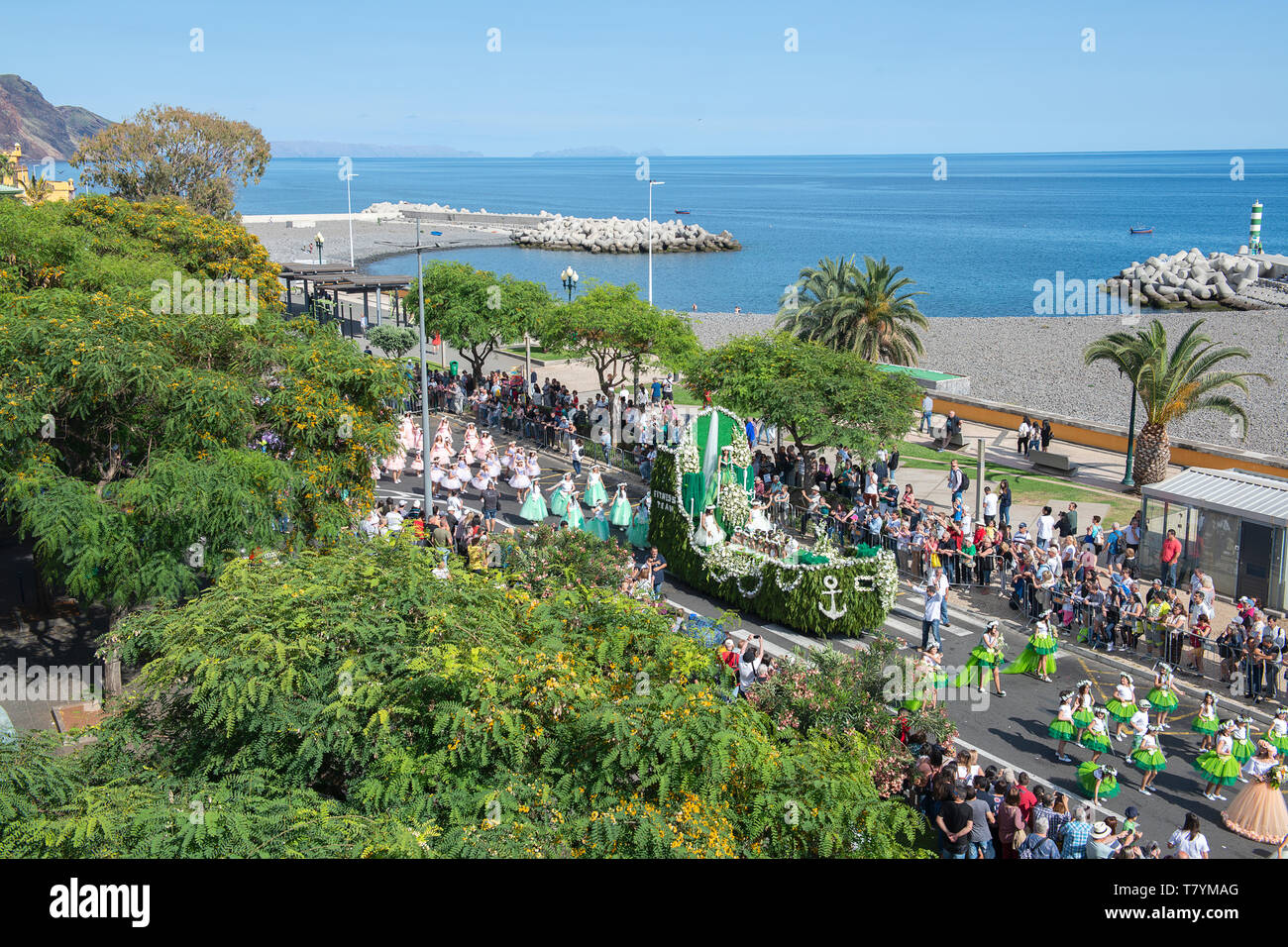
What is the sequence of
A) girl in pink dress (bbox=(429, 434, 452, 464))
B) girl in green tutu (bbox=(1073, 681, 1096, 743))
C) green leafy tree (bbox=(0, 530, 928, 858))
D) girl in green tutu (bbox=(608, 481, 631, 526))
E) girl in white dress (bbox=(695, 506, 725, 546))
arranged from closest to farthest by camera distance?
green leafy tree (bbox=(0, 530, 928, 858)) → girl in green tutu (bbox=(1073, 681, 1096, 743)) → girl in white dress (bbox=(695, 506, 725, 546)) → girl in green tutu (bbox=(608, 481, 631, 526)) → girl in pink dress (bbox=(429, 434, 452, 464))

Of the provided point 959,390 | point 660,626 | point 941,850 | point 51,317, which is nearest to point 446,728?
point 660,626

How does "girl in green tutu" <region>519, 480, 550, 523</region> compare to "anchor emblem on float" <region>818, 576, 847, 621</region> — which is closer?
"anchor emblem on float" <region>818, 576, 847, 621</region>

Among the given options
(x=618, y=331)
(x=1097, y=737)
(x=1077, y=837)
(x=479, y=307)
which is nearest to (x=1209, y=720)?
(x=1097, y=737)

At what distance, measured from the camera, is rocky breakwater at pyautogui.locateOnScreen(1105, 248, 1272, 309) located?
78.9 metres

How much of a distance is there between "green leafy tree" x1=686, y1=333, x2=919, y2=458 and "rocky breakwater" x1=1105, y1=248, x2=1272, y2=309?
198 feet

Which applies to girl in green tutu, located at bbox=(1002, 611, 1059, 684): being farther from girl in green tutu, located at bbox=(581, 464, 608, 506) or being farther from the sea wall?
the sea wall

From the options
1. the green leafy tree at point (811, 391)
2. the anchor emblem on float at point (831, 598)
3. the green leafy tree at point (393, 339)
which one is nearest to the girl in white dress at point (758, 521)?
the anchor emblem on float at point (831, 598)

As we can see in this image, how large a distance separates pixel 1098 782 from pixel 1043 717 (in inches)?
111

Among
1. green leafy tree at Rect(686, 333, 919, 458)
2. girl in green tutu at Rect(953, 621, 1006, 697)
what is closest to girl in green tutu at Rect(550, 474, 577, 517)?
green leafy tree at Rect(686, 333, 919, 458)

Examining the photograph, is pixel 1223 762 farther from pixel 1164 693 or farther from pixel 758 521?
pixel 758 521

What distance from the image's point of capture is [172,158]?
185 ft

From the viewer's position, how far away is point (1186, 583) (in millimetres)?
22578

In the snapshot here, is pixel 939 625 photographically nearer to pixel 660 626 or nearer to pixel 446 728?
pixel 660 626

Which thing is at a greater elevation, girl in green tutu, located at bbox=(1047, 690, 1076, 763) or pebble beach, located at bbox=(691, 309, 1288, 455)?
pebble beach, located at bbox=(691, 309, 1288, 455)
